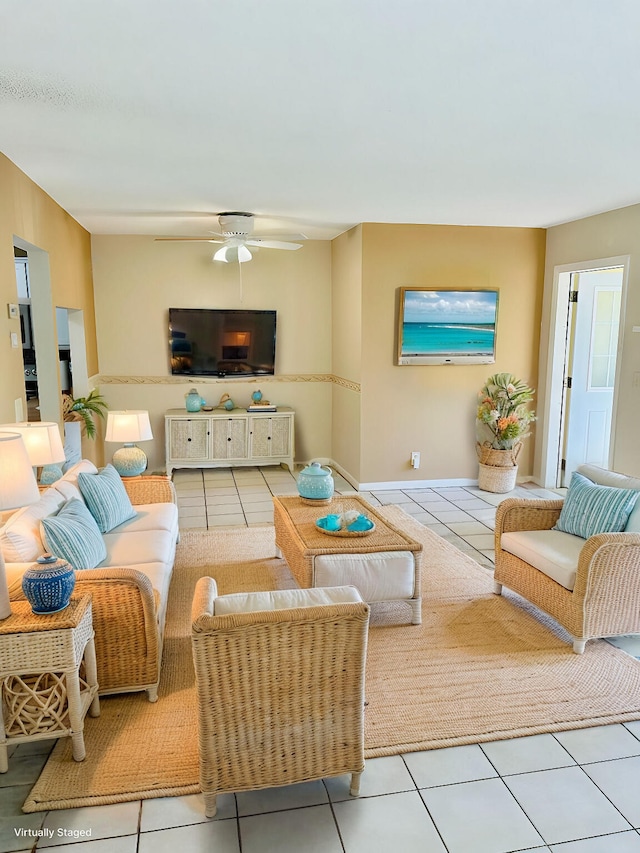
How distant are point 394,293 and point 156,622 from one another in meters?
4.14

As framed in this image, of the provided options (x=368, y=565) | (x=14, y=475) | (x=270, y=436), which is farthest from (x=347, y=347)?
(x=14, y=475)

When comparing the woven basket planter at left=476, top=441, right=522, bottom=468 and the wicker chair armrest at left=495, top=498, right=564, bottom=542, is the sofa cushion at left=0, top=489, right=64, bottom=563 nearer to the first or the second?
the wicker chair armrest at left=495, top=498, right=564, bottom=542

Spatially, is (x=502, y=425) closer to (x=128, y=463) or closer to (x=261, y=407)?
(x=261, y=407)

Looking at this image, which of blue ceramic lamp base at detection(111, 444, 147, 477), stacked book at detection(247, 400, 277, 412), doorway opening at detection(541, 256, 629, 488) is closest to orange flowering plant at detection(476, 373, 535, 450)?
doorway opening at detection(541, 256, 629, 488)

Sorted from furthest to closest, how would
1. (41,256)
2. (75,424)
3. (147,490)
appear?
(75,424)
(41,256)
(147,490)

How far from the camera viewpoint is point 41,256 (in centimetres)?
459

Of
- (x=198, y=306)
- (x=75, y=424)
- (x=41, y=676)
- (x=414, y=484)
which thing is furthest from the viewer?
(x=198, y=306)

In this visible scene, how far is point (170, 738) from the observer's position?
2434 mm

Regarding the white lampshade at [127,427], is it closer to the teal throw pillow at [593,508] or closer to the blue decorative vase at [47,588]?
the blue decorative vase at [47,588]

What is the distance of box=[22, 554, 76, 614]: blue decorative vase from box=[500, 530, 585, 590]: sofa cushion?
232 cm

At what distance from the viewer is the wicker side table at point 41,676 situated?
2184 mm

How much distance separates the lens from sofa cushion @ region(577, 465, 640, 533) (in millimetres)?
3182

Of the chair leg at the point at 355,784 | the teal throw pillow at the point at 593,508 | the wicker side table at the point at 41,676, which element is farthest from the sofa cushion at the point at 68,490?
the teal throw pillow at the point at 593,508

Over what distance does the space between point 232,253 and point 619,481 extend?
13.2 ft
